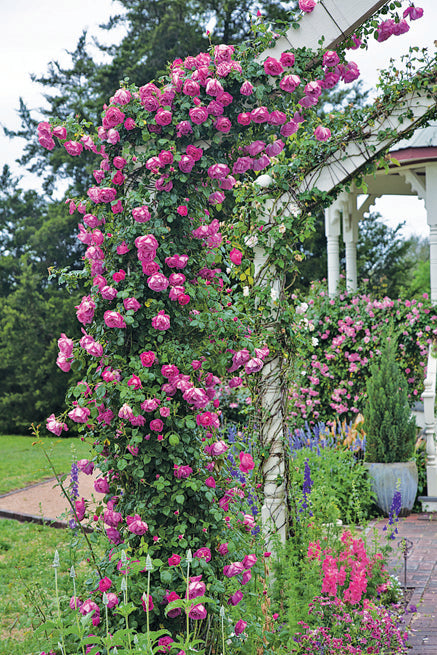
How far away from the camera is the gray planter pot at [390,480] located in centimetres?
570

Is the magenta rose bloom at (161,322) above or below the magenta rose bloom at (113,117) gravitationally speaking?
below

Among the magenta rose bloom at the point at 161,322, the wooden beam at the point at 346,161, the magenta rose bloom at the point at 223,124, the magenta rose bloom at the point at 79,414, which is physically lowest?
the magenta rose bloom at the point at 79,414

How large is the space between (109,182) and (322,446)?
395 cm

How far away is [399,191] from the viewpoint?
1138cm

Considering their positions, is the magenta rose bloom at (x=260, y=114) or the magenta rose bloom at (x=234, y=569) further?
the magenta rose bloom at (x=260, y=114)

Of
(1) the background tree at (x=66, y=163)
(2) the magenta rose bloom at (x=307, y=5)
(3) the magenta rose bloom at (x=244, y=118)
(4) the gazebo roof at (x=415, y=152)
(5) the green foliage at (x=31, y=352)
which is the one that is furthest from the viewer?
(1) the background tree at (x=66, y=163)

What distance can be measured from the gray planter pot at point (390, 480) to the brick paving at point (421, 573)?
0.61ft

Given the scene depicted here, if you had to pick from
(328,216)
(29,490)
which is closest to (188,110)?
(29,490)

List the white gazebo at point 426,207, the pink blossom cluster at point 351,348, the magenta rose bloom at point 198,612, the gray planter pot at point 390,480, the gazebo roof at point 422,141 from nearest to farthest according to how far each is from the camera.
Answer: the magenta rose bloom at point 198,612 < the gray planter pot at point 390,480 < the white gazebo at point 426,207 < the pink blossom cluster at point 351,348 < the gazebo roof at point 422,141

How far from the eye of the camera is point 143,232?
2473 mm

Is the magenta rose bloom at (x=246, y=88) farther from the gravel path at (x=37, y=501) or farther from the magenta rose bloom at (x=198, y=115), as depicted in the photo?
the gravel path at (x=37, y=501)

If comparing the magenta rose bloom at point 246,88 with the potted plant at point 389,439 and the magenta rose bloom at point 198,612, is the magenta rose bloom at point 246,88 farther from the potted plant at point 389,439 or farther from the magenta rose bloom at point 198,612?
the potted plant at point 389,439

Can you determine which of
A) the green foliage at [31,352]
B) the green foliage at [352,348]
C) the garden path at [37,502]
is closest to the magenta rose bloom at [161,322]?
the garden path at [37,502]

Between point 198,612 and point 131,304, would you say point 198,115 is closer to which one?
point 131,304
